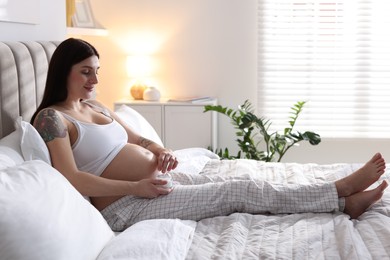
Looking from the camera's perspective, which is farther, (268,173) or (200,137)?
(200,137)

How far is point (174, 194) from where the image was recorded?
8.42 feet

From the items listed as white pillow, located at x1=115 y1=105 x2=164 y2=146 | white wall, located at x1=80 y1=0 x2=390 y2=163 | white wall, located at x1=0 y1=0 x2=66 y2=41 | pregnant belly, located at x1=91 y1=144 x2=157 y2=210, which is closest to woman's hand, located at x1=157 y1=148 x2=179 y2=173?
pregnant belly, located at x1=91 y1=144 x2=157 y2=210

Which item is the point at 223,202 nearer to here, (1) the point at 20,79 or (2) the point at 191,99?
(1) the point at 20,79

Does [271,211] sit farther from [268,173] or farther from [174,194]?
[268,173]

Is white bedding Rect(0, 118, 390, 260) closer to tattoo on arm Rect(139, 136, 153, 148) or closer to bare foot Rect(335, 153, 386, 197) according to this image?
bare foot Rect(335, 153, 386, 197)

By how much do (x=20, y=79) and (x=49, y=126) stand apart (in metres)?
0.42

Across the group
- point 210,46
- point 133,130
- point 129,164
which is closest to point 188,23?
point 210,46

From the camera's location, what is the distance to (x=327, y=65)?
5254 mm

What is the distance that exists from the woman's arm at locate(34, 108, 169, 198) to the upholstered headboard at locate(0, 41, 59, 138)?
0.21 metres

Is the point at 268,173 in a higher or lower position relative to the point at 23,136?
lower

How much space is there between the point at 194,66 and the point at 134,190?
2915mm

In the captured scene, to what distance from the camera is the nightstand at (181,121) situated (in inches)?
199

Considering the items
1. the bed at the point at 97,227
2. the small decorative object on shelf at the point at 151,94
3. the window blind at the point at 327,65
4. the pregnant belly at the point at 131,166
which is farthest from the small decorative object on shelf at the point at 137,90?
the pregnant belly at the point at 131,166

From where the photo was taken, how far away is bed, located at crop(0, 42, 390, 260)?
5.87 feet
